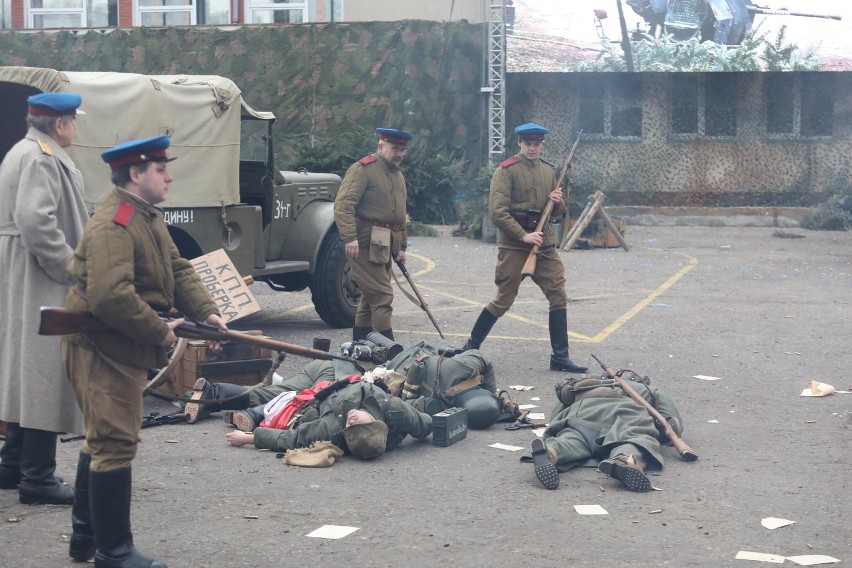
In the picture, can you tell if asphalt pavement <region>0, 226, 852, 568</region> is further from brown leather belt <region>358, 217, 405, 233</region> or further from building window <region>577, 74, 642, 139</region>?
building window <region>577, 74, 642, 139</region>

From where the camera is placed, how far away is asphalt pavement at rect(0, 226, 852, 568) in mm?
4879

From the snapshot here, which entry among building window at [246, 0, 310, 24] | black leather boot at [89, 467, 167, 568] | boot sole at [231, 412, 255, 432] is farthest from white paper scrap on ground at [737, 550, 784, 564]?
building window at [246, 0, 310, 24]

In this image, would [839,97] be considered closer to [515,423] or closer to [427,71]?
[427,71]

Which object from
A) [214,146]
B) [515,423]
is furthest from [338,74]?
[515,423]

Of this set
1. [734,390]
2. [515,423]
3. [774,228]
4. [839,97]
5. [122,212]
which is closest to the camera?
[122,212]

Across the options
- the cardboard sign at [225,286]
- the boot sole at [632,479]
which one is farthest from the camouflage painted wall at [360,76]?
the boot sole at [632,479]

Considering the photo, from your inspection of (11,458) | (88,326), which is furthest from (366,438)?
(88,326)

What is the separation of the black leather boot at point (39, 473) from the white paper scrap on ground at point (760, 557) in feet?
10.3

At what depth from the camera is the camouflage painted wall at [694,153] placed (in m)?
24.1

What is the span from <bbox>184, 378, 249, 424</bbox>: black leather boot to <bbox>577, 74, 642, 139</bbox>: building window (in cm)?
1790

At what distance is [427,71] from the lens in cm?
2278

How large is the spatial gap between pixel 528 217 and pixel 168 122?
327cm

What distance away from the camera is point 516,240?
9172 millimetres

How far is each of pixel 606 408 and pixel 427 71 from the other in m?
17.1
